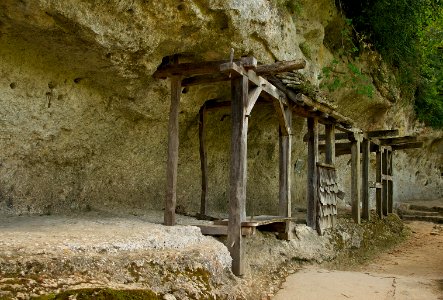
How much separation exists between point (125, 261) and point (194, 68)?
10.7 ft

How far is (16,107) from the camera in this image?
6.25m

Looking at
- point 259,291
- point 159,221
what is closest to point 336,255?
point 259,291

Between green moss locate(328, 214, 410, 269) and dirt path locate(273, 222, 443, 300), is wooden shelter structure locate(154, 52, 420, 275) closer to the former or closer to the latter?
green moss locate(328, 214, 410, 269)

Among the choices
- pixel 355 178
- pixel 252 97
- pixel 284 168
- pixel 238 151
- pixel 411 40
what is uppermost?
pixel 411 40

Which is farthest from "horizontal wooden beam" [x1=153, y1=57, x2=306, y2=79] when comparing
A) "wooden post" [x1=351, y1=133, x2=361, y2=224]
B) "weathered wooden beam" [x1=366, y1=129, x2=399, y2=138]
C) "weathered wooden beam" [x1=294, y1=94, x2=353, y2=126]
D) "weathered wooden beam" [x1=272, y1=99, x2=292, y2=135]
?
"weathered wooden beam" [x1=366, y1=129, x2=399, y2=138]

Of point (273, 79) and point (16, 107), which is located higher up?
point (273, 79)

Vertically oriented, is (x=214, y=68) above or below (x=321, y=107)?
above

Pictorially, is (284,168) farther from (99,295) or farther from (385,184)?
(385,184)

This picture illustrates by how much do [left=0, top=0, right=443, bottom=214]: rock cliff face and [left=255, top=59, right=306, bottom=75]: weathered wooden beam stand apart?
3.64 feet

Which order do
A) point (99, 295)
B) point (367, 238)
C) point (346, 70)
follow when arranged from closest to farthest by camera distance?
point (99, 295) → point (367, 238) → point (346, 70)

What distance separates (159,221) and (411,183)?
1640 centimetres

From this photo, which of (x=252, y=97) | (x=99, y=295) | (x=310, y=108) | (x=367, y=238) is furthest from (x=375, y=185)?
(x=99, y=295)

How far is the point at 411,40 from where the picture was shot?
1619cm

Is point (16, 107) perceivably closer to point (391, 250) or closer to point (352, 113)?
point (391, 250)
